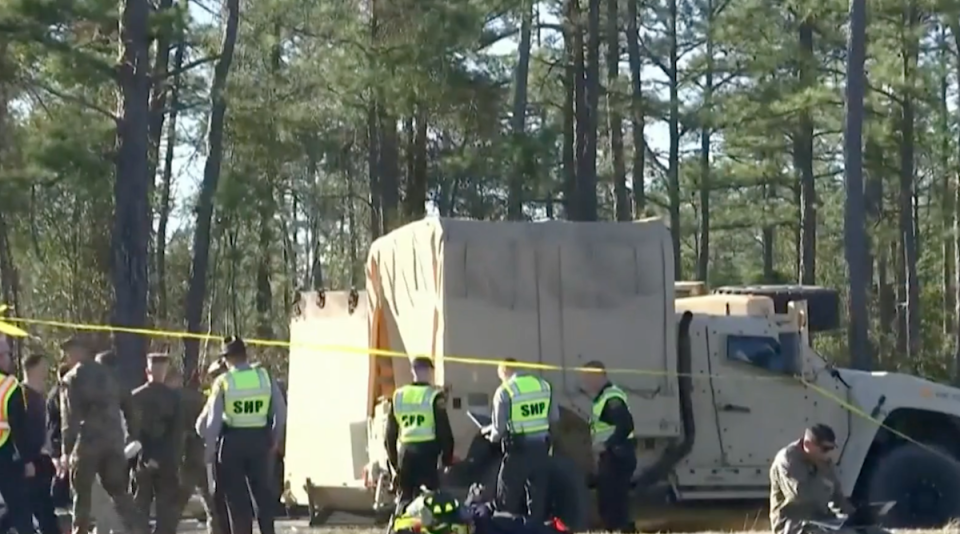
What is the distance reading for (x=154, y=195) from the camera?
3341 centimetres

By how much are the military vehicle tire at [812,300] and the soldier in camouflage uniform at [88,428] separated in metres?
6.47

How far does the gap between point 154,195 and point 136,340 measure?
987 centimetres

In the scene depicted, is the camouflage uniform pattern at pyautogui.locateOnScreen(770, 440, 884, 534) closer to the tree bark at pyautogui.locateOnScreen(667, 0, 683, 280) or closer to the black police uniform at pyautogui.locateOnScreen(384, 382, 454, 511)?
the black police uniform at pyautogui.locateOnScreen(384, 382, 454, 511)

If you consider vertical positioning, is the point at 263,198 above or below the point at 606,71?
below

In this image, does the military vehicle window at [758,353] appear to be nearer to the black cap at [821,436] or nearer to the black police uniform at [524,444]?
the black police uniform at [524,444]

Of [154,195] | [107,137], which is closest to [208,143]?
[107,137]

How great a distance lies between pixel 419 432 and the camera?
12.9m

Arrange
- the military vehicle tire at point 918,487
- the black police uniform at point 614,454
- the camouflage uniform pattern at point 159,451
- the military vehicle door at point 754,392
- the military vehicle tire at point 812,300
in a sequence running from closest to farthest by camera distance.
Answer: the camouflage uniform pattern at point 159,451, the black police uniform at point 614,454, the military vehicle door at point 754,392, the military vehicle tire at point 918,487, the military vehicle tire at point 812,300

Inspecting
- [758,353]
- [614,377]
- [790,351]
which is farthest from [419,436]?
[790,351]

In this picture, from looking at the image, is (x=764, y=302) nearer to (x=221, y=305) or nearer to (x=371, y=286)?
(x=371, y=286)

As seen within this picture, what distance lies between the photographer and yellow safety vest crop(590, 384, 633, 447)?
13500 mm

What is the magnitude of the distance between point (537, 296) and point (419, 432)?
1781 mm

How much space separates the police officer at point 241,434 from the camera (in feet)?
41.3

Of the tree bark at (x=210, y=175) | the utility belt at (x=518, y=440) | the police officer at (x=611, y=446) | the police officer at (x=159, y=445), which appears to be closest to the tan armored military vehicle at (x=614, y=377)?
the police officer at (x=611, y=446)
